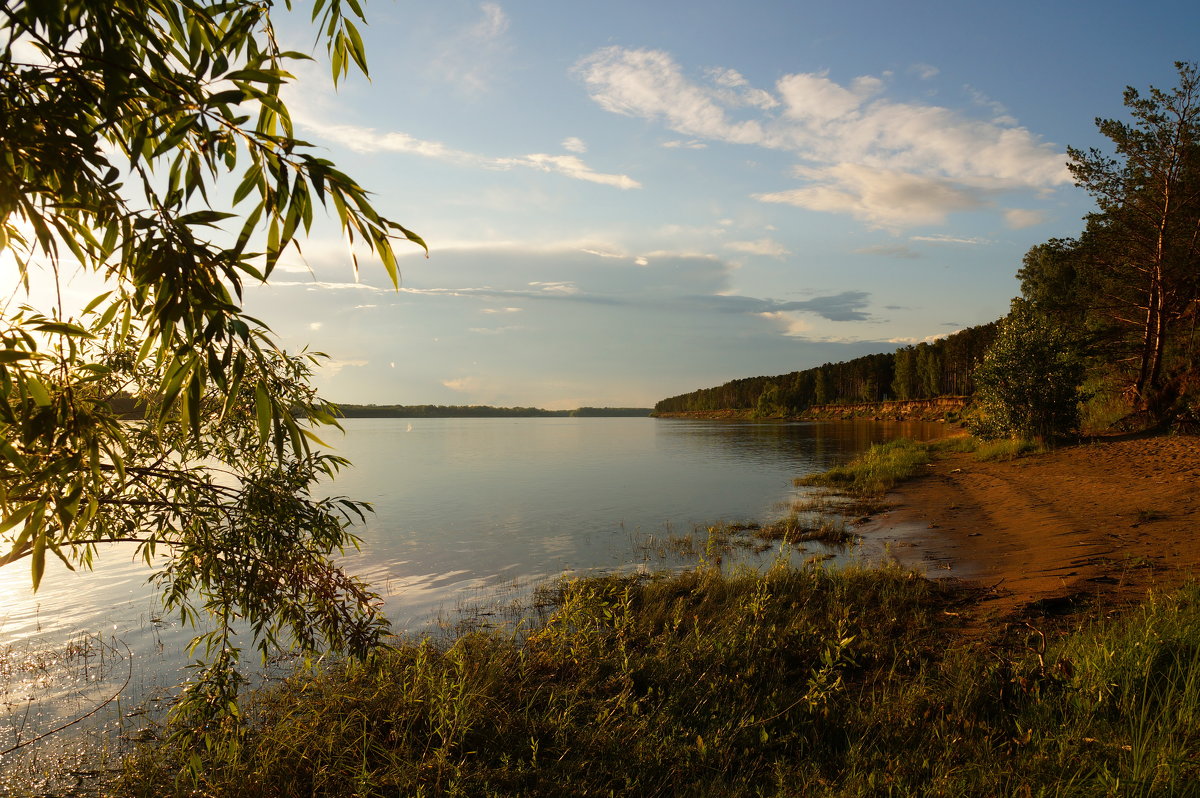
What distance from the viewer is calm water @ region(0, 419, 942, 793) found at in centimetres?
924

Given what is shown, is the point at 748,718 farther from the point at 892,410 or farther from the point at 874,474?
the point at 892,410

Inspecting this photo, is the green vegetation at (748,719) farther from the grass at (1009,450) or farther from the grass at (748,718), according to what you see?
the grass at (1009,450)

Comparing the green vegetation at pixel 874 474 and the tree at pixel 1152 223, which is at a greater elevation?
the tree at pixel 1152 223

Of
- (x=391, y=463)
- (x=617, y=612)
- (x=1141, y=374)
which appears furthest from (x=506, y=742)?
(x=391, y=463)

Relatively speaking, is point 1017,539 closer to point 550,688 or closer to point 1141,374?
point 550,688

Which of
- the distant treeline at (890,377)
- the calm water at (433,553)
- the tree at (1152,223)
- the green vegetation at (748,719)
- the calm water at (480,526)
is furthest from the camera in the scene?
the distant treeline at (890,377)

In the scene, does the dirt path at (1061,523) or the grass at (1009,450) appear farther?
the grass at (1009,450)

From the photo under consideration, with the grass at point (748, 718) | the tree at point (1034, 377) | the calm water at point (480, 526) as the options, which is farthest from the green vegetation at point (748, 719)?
the tree at point (1034, 377)

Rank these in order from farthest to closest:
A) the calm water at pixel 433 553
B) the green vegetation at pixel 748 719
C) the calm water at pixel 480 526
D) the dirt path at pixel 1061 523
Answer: the calm water at pixel 480 526 → the dirt path at pixel 1061 523 → the calm water at pixel 433 553 → the green vegetation at pixel 748 719

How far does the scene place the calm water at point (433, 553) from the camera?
9.24 m

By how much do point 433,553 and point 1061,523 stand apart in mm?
17155

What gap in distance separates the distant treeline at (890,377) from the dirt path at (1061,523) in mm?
53253

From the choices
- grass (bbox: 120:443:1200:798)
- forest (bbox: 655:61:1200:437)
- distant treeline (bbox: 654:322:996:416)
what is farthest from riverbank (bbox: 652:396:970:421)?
grass (bbox: 120:443:1200:798)

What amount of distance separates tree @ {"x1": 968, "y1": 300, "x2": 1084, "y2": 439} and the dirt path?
2.09 m
